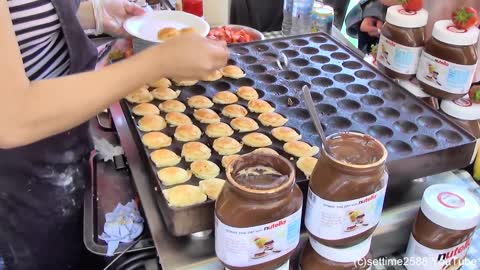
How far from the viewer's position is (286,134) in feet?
3.64

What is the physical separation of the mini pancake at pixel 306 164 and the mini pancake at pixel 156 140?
0.96ft

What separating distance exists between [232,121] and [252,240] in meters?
0.46

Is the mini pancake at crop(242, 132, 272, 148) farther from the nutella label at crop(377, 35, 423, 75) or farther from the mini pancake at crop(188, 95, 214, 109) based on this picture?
the nutella label at crop(377, 35, 423, 75)

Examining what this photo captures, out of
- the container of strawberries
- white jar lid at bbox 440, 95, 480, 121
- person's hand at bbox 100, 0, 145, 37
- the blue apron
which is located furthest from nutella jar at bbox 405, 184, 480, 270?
person's hand at bbox 100, 0, 145, 37

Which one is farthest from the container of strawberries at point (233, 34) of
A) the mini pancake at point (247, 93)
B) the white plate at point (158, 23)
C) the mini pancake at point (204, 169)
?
the mini pancake at point (204, 169)

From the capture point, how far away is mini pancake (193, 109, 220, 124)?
1.17 metres

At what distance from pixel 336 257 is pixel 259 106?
0.47 metres

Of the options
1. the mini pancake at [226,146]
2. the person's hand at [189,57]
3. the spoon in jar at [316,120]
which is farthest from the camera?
the mini pancake at [226,146]

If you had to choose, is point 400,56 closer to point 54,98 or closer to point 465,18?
point 465,18

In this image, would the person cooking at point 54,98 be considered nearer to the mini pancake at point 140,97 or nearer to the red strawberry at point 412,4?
the mini pancake at point 140,97

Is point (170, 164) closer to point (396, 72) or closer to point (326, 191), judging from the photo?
point (326, 191)

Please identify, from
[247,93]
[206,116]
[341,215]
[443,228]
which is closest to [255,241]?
[341,215]

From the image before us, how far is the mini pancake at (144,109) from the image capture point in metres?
1.19

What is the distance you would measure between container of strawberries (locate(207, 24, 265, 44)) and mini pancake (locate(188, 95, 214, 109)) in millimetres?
518
